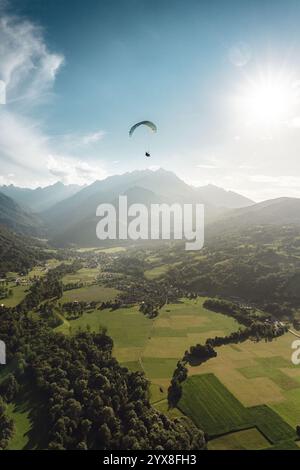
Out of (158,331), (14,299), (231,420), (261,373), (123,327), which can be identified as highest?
(14,299)

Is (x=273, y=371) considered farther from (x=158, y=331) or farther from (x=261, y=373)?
(x=158, y=331)

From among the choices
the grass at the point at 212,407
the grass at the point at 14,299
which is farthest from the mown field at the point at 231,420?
the grass at the point at 14,299

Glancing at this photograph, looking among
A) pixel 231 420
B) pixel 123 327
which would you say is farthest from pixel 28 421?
pixel 123 327

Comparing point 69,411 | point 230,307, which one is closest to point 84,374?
point 69,411

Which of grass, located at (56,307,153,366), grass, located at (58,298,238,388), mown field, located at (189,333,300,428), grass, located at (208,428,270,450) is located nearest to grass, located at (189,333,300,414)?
mown field, located at (189,333,300,428)

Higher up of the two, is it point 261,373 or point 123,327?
point 123,327

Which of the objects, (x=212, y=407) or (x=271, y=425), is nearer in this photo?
(x=271, y=425)

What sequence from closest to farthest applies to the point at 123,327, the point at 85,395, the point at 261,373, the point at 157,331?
the point at 85,395 → the point at 261,373 → the point at 157,331 → the point at 123,327
